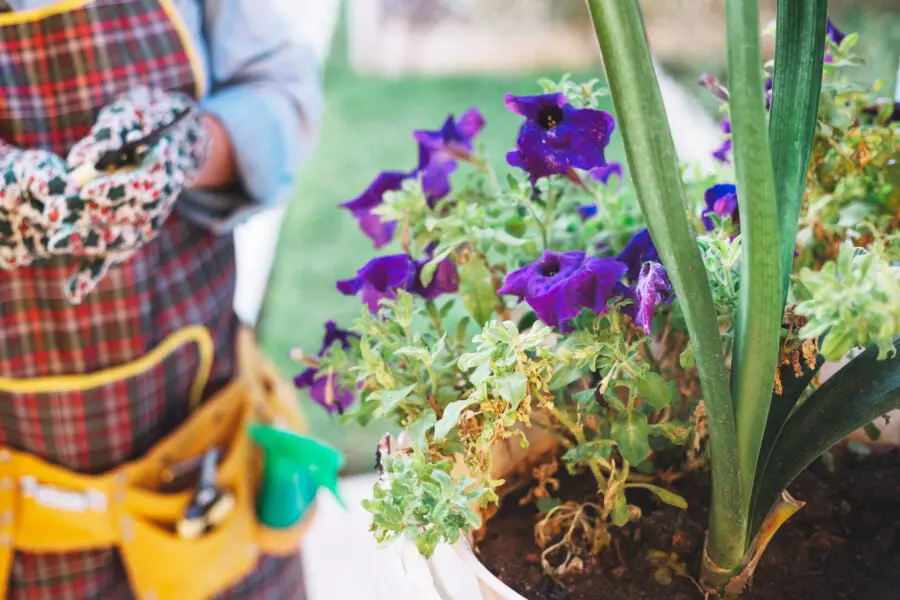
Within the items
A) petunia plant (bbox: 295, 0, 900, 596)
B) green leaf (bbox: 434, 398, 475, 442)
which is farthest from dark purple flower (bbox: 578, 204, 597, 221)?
green leaf (bbox: 434, 398, 475, 442)

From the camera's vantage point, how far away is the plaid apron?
31.2 inches

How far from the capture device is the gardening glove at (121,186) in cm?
77

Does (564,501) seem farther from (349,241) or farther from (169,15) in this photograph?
(349,241)

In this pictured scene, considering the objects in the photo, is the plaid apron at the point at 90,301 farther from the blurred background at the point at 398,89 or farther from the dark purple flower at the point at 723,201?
the blurred background at the point at 398,89

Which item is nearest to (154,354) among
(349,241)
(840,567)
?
(840,567)

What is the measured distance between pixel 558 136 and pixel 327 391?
0.22 metres

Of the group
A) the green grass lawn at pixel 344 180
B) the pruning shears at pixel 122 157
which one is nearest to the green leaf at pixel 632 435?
the pruning shears at pixel 122 157

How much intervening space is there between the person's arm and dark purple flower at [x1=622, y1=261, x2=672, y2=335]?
0.62 meters

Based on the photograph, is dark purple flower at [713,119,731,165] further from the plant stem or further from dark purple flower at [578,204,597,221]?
the plant stem

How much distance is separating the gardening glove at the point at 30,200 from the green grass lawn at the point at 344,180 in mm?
1203

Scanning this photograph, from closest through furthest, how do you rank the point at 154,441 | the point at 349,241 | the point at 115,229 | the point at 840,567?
the point at 840,567 < the point at 115,229 < the point at 154,441 < the point at 349,241

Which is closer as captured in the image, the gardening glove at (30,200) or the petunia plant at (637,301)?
the petunia plant at (637,301)

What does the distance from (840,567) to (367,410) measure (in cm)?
29

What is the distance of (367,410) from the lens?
50cm
